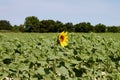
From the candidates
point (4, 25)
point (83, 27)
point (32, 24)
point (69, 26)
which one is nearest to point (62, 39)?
point (69, 26)

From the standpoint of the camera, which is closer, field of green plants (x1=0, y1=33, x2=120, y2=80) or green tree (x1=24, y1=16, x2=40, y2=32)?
field of green plants (x1=0, y1=33, x2=120, y2=80)

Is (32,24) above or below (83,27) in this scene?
above

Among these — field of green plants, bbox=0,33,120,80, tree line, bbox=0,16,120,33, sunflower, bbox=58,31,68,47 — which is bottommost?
tree line, bbox=0,16,120,33

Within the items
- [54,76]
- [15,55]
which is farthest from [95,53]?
[54,76]

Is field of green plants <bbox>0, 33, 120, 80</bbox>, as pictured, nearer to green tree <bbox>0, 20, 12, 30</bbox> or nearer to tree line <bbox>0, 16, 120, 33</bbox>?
tree line <bbox>0, 16, 120, 33</bbox>

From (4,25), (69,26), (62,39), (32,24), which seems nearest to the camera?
(62,39)

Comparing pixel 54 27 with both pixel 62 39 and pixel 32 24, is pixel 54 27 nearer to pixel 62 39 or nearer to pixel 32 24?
pixel 32 24

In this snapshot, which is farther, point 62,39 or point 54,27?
point 54,27

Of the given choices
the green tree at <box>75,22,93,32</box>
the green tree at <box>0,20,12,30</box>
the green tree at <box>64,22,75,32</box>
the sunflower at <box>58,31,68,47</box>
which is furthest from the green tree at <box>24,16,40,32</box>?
the sunflower at <box>58,31,68,47</box>

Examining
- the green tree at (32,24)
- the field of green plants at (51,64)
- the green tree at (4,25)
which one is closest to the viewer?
the field of green plants at (51,64)

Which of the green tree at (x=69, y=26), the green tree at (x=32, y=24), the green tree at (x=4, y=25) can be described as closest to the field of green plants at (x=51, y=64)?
the green tree at (x=69, y=26)

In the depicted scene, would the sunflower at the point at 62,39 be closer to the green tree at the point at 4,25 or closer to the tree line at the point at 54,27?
the tree line at the point at 54,27

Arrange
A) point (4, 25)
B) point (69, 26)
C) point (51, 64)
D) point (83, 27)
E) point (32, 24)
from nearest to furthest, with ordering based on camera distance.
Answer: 1. point (51, 64)
2. point (69, 26)
3. point (83, 27)
4. point (32, 24)
5. point (4, 25)

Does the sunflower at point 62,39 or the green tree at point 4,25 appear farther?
the green tree at point 4,25
